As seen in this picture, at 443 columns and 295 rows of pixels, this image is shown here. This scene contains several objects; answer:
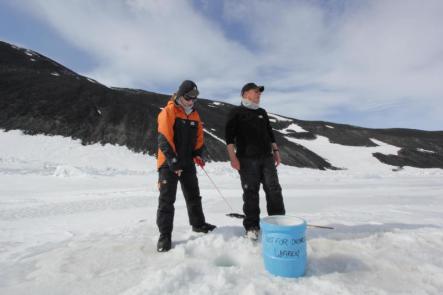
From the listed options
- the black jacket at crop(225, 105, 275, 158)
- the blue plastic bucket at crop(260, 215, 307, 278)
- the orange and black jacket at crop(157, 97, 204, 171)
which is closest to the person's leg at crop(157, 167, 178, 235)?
the orange and black jacket at crop(157, 97, 204, 171)

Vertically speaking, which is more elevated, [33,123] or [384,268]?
[33,123]

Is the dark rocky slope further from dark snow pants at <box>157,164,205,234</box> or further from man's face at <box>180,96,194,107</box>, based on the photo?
man's face at <box>180,96,194,107</box>

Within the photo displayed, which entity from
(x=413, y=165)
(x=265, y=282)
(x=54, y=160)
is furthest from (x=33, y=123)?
(x=413, y=165)

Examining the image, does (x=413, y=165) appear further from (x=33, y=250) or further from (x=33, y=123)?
(x=33, y=250)

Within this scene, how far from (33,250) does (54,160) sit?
17.3 m

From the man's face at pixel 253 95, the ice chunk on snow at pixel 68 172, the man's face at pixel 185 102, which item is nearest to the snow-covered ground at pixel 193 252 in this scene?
the man's face at pixel 185 102

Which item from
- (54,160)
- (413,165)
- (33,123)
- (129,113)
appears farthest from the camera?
(413,165)

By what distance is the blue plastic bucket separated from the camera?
→ 10.0 feet

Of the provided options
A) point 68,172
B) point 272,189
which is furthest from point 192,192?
point 68,172

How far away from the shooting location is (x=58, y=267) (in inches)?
136

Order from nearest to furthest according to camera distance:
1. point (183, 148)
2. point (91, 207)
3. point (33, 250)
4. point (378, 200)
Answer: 1. point (33, 250)
2. point (183, 148)
3. point (91, 207)
4. point (378, 200)

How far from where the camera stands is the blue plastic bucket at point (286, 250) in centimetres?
306

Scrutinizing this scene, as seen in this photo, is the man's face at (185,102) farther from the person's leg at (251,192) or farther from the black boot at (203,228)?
the black boot at (203,228)

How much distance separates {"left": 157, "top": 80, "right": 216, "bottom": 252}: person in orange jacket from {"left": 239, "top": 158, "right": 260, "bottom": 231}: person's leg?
2.02 ft
